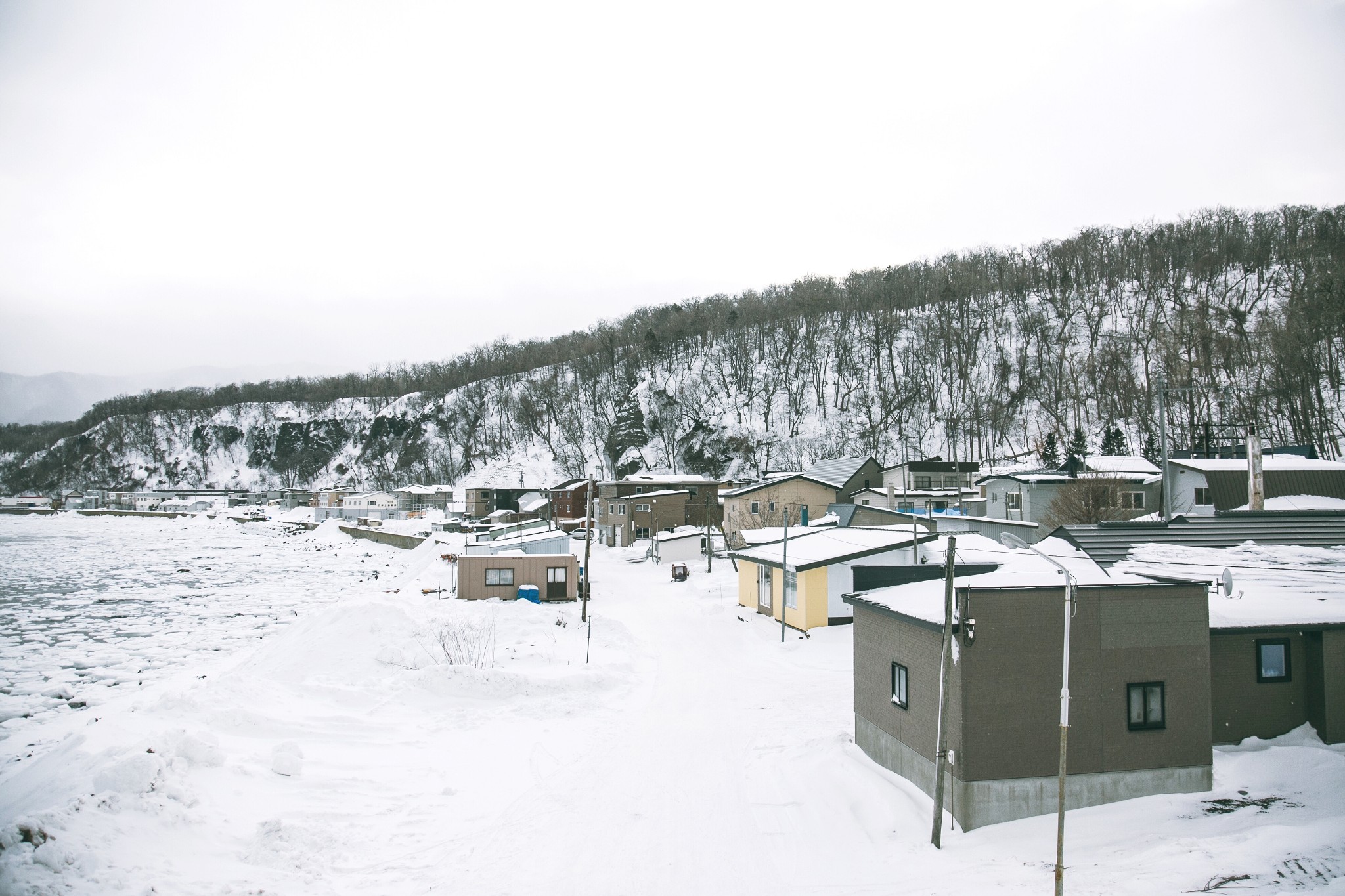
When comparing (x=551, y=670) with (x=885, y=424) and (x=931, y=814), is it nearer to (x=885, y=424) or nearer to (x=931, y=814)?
(x=931, y=814)

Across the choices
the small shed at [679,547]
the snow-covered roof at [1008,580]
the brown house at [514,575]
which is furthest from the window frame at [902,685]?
the small shed at [679,547]

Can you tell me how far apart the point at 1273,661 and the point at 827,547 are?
45.6 ft

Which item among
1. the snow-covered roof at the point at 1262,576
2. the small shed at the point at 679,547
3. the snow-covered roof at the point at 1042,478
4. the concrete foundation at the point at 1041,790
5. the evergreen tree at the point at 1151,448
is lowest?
the small shed at the point at 679,547

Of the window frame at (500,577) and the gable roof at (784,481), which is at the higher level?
Answer: the gable roof at (784,481)

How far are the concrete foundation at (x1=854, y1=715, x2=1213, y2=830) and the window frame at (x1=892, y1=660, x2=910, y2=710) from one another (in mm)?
790

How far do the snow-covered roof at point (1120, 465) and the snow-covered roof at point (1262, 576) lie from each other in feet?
77.4

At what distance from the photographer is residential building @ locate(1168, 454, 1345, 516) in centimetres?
2962

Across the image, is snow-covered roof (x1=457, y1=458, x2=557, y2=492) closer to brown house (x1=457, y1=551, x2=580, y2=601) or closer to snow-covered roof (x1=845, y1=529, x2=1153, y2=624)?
brown house (x1=457, y1=551, x2=580, y2=601)

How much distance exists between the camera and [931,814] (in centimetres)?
954

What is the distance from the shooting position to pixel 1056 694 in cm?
948

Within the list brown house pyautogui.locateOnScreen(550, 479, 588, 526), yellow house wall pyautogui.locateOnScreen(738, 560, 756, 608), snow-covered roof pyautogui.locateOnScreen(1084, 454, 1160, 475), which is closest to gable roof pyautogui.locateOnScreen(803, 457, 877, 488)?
snow-covered roof pyautogui.locateOnScreen(1084, 454, 1160, 475)

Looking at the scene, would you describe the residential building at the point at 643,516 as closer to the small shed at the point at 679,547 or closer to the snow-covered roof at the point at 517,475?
the small shed at the point at 679,547

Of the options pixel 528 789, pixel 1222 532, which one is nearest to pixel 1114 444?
pixel 1222 532

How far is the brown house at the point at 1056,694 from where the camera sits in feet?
30.7
